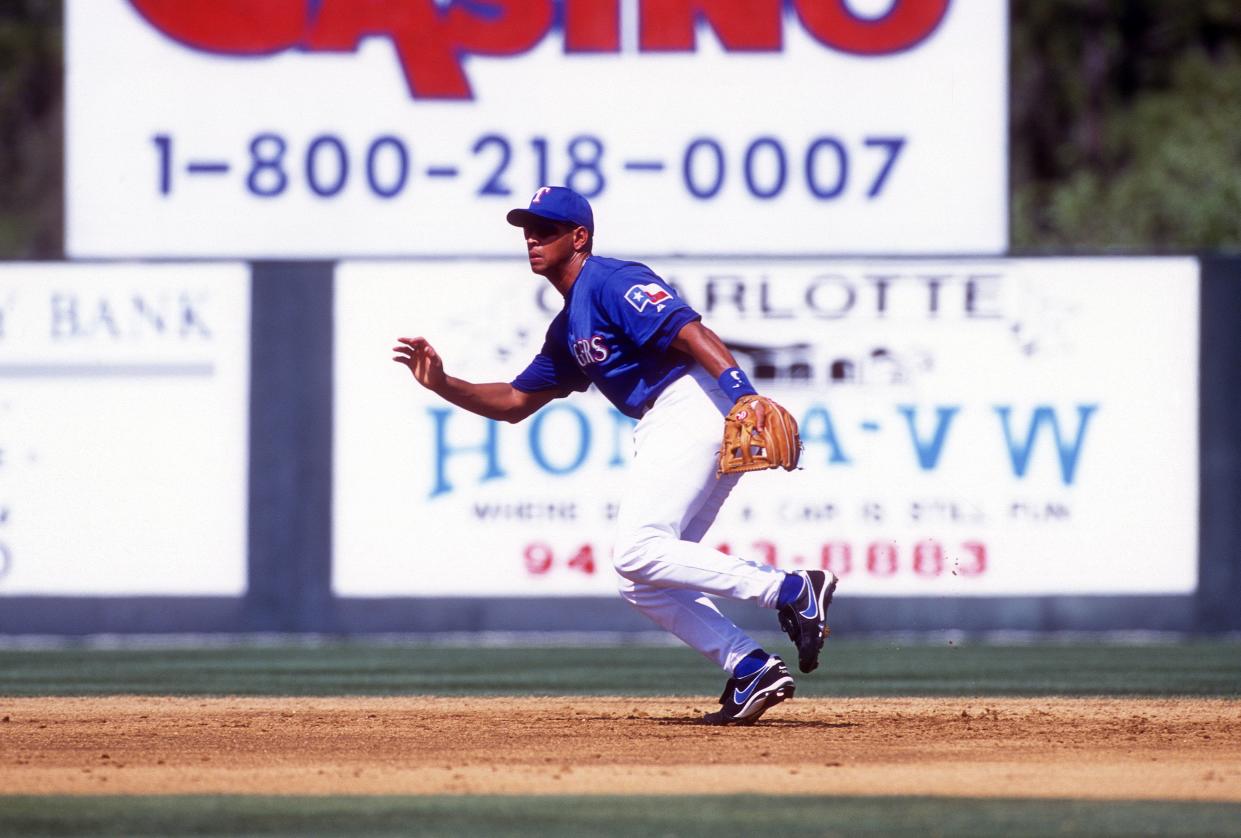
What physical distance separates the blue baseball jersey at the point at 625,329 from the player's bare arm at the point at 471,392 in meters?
0.46

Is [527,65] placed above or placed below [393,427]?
above

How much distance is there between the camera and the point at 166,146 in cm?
1314

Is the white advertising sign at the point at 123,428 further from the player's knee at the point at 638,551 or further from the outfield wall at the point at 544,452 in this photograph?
the player's knee at the point at 638,551

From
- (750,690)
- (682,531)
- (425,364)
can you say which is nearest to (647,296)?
(682,531)

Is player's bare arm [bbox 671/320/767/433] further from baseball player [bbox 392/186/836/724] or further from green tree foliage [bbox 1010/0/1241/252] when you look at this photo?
green tree foliage [bbox 1010/0/1241/252]

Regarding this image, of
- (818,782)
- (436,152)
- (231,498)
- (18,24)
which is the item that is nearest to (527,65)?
(436,152)

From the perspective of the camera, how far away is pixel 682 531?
301 inches

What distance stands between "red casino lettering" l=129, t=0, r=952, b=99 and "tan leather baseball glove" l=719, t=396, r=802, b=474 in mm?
6145

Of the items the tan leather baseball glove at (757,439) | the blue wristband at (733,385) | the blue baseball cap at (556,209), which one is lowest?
the tan leather baseball glove at (757,439)

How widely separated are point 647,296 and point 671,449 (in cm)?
53

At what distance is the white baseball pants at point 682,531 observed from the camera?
743 cm

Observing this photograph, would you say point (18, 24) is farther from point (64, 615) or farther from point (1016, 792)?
point (1016, 792)

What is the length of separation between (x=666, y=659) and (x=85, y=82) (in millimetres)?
4938

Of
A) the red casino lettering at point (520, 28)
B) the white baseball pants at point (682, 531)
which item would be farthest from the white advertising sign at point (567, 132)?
the white baseball pants at point (682, 531)
